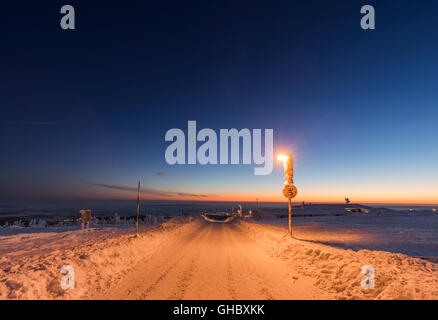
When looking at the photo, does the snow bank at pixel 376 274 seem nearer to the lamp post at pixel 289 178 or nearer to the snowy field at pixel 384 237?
the snowy field at pixel 384 237

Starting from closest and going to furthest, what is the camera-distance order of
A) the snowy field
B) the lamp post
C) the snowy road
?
1. the snowy road
2. the snowy field
3. the lamp post

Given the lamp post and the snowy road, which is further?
the lamp post

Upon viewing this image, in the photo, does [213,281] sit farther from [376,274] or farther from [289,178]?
[289,178]

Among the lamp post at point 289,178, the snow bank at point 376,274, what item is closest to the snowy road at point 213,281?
the snow bank at point 376,274

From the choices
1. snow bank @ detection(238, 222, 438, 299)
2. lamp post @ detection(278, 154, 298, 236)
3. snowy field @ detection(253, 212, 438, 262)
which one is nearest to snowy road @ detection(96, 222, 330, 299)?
snow bank @ detection(238, 222, 438, 299)

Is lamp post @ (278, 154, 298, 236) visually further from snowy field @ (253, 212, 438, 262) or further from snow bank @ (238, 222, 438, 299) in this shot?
snow bank @ (238, 222, 438, 299)

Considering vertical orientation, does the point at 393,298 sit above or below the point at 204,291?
above

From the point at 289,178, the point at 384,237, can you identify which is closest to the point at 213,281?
the point at 289,178

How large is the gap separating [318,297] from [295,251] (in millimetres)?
5372

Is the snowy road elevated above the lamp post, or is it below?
below
